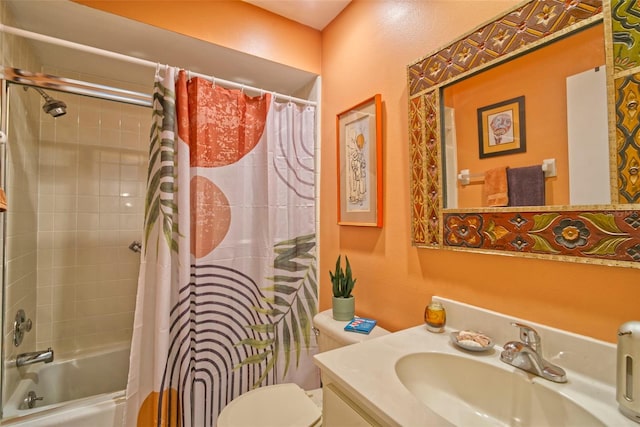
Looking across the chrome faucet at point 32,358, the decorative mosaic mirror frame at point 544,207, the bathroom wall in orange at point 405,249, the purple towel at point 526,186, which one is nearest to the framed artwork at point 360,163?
the bathroom wall in orange at point 405,249

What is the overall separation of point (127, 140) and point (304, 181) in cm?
134

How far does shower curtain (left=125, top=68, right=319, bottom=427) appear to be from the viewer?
4.06ft

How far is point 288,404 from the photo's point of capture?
4.04ft

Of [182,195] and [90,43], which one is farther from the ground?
[90,43]

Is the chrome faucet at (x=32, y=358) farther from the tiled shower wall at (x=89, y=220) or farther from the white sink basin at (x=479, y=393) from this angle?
the white sink basin at (x=479, y=393)

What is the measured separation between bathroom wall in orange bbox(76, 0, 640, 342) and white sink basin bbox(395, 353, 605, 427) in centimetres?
20

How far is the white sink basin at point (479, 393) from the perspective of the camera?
0.67 meters

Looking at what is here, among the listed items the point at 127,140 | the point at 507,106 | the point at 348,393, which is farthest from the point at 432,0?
the point at 127,140

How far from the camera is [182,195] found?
1277mm

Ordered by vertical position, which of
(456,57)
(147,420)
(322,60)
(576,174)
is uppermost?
(322,60)

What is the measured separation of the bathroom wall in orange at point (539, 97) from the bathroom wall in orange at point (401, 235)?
0.20 meters

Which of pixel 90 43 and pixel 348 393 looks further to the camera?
pixel 90 43

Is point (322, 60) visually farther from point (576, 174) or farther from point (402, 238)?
point (576, 174)

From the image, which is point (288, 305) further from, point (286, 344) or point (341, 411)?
point (341, 411)
